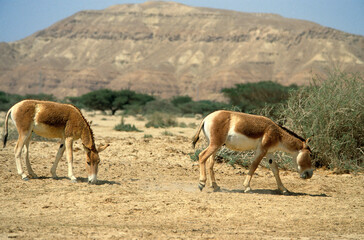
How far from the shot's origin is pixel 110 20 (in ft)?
547

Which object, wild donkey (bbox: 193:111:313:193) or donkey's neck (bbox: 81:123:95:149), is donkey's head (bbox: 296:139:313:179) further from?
donkey's neck (bbox: 81:123:95:149)

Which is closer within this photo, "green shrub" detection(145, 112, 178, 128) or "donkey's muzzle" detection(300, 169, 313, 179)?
"donkey's muzzle" detection(300, 169, 313, 179)

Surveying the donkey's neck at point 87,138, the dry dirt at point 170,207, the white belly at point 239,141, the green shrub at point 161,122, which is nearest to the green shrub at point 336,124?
the dry dirt at point 170,207

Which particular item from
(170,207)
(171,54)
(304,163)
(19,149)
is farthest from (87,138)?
(171,54)

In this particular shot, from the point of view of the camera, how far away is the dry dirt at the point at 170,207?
6.03 metres

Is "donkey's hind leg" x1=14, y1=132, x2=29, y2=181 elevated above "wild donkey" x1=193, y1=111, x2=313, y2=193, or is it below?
below

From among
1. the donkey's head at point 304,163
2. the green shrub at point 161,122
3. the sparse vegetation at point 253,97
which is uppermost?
the donkey's head at point 304,163

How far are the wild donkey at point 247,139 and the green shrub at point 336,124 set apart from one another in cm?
289

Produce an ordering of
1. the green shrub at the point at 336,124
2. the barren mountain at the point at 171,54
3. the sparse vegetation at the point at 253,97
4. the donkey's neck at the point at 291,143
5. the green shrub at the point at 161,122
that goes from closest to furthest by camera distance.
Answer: the donkey's neck at the point at 291,143 → the green shrub at the point at 336,124 → the green shrub at the point at 161,122 → the sparse vegetation at the point at 253,97 → the barren mountain at the point at 171,54

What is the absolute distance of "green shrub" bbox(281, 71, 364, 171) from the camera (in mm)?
11945

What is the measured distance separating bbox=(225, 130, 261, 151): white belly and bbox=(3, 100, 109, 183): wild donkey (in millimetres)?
2554

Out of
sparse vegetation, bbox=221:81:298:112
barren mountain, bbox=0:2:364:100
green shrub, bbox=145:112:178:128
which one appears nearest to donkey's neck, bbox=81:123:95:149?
green shrub, bbox=145:112:178:128

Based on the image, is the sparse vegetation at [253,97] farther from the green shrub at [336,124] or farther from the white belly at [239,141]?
the white belly at [239,141]

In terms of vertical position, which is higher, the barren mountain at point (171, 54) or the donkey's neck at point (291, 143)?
the donkey's neck at point (291, 143)
